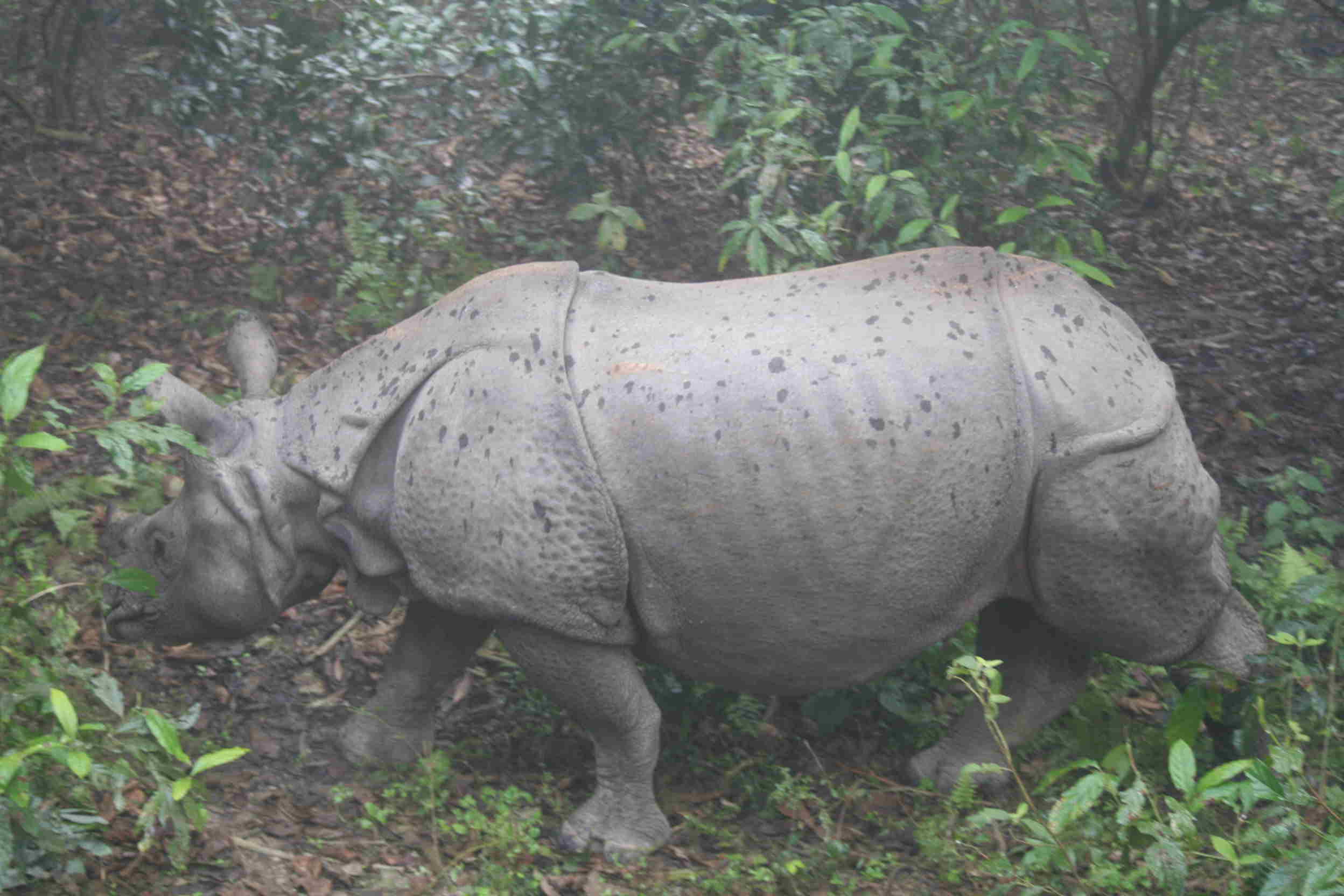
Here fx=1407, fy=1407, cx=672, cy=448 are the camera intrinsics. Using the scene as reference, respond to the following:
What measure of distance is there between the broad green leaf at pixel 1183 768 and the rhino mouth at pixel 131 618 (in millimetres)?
3359

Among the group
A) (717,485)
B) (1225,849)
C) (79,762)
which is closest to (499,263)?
(717,485)

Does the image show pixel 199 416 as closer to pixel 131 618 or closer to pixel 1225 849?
pixel 131 618

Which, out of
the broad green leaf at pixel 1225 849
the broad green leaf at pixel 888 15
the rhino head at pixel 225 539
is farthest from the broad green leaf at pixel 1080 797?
the broad green leaf at pixel 888 15

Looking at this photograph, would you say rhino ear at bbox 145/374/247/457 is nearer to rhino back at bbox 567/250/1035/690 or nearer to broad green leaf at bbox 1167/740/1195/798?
rhino back at bbox 567/250/1035/690

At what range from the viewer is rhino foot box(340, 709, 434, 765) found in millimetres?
5254

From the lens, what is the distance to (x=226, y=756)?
155 inches

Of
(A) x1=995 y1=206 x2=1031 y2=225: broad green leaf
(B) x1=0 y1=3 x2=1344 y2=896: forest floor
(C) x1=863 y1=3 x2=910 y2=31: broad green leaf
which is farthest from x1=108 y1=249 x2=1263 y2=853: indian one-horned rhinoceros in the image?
(C) x1=863 y1=3 x2=910 y2=31: broad green leaf

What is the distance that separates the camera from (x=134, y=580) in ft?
15.1

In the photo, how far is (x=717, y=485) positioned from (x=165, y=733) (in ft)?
5.70

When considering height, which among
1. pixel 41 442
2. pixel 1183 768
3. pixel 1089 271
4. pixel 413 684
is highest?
pixel 1089 271

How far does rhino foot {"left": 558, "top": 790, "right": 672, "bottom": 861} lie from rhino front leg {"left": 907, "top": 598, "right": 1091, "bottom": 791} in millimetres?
1068

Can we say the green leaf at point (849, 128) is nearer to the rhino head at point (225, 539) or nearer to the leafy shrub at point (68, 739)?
the rhino head at point (225, 539)

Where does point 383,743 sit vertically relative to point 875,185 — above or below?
below

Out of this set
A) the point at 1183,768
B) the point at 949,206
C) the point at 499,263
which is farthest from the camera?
the point at 499,263
